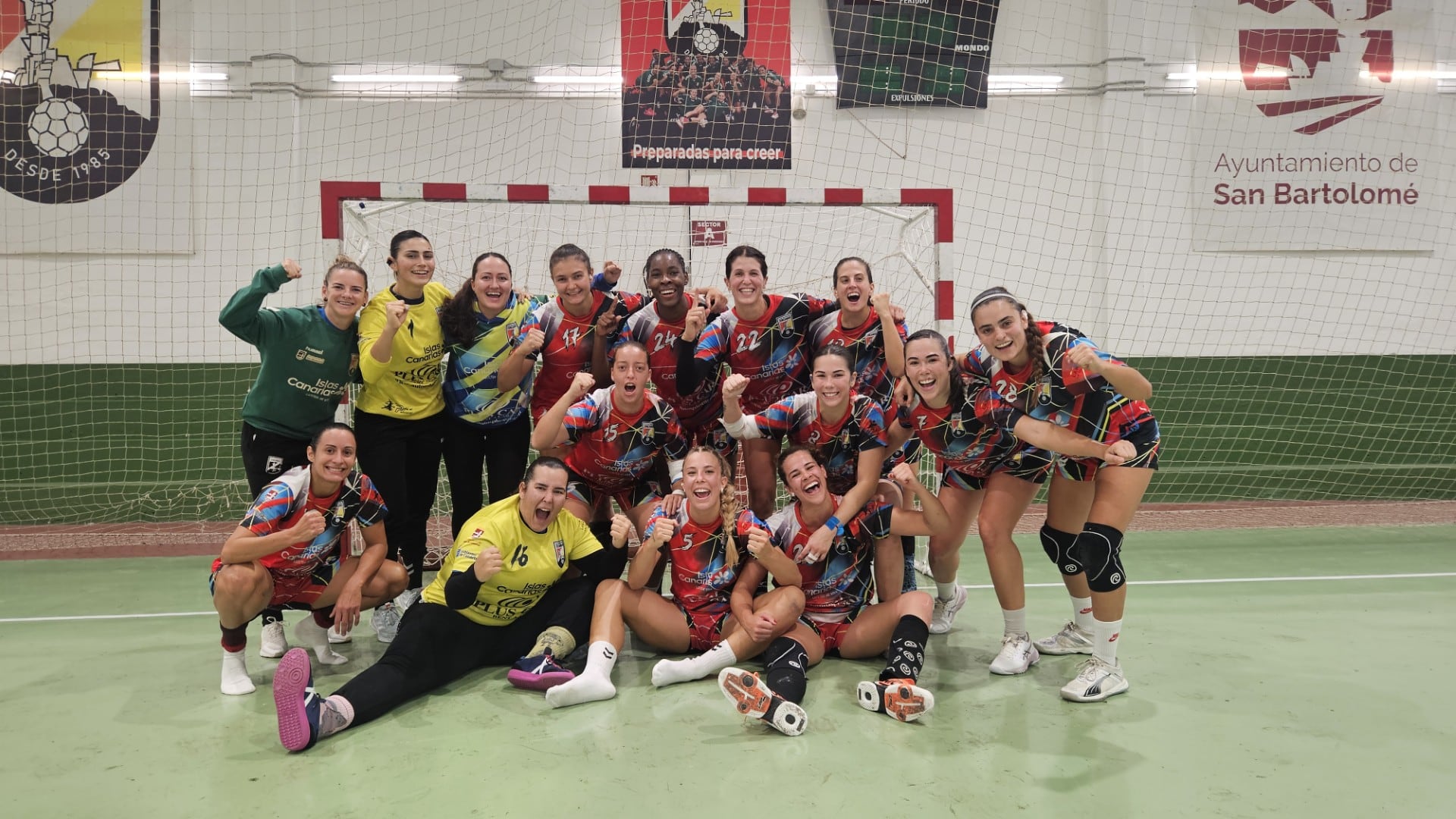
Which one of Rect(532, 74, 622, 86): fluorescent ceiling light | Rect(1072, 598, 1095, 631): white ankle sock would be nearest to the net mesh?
Rect(532, 74, 622, 86): fluorescent ceiling light

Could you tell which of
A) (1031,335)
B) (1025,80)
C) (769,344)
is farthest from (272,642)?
(1025,80)

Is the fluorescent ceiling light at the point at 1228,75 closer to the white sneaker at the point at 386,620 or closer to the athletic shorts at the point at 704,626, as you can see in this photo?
the athletic shorts at the point at 704,626

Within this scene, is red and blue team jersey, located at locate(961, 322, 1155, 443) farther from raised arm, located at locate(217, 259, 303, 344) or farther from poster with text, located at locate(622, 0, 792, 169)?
poster with text, located at locate(622, 0, 792, 169)

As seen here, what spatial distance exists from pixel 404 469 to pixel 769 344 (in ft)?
6.22

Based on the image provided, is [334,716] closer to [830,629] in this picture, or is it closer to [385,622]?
[385,622]

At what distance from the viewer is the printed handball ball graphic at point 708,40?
8438 mm

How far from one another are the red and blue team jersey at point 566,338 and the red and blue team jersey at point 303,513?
1011mm

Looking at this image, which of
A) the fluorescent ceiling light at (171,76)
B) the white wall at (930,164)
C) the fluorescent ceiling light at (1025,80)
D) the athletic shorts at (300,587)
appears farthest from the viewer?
the fluorescent ceiling light at (1025,80)

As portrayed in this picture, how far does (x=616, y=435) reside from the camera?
424 centimetres

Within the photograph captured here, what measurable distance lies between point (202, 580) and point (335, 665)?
88.0 inches

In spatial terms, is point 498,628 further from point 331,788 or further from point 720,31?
point 720,31

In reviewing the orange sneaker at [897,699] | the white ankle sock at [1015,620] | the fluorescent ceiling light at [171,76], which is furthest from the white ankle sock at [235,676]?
the fluorescent ceiling light at [171,76]

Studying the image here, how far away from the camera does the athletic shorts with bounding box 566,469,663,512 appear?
4371 mm

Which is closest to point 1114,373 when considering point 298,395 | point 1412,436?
point 298,395
